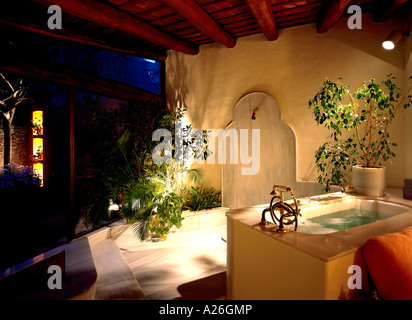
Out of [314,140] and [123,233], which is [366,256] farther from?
[123,233]

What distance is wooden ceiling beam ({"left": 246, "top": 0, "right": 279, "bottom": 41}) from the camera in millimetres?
2839

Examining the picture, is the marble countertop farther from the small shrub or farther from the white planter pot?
the small shrub

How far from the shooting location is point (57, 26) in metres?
3.14

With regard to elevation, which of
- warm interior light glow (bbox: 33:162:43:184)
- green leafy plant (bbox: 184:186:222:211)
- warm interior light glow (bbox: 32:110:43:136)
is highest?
Answer: warm interior light glow (bbox: 32:110:43:136)

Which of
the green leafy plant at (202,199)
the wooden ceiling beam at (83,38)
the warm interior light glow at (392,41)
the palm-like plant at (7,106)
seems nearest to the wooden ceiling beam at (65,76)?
the palm-like plant at (7,106)

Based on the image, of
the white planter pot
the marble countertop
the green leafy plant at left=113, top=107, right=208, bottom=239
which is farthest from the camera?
the green leafy plant at left=113, top=107, right=208, bottom=239

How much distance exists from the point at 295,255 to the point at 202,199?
2963 mm

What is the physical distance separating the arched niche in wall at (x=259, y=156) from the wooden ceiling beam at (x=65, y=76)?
5.58 ft

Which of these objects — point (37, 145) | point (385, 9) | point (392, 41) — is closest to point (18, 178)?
point (37, 145)

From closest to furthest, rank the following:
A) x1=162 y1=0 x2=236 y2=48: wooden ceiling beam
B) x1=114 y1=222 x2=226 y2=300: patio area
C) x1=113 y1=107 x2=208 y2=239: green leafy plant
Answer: x1=114 y1=222 x2=226 y2=300: patio area, x1=162 y1=0 x2=236 y2=48: wooden ceiling beam, x1=113 y1=107 x2=208 y2=239: green leafy plant

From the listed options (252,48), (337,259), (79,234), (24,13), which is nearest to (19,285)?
(79,234)

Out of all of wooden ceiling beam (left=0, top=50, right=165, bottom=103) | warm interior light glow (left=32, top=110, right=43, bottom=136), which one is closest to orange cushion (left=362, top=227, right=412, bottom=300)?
warm interior light glow (left=32, top=110, right=43, bottom=136)

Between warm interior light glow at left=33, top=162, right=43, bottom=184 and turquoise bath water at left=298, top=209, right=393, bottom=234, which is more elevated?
warm interior light glow at left=33, top=162, right=43, bottom=184

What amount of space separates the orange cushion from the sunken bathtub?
87 mm
